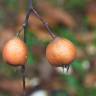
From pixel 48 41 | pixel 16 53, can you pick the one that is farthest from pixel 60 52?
pixel 48 41

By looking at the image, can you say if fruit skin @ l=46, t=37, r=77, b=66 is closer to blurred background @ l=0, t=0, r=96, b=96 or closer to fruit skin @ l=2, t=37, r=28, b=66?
fruit skin @ l=2, t=37, r=28, b=66

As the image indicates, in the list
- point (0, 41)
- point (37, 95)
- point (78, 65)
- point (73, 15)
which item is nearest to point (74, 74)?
point (78, 65)

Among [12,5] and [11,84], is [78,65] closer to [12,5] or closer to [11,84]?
[11,84]

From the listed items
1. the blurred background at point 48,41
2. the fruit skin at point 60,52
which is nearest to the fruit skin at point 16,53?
the fruit skin at point 60,52

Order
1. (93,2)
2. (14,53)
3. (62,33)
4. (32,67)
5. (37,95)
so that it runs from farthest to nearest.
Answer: (93,2)
(62,33)
(32,67)
(37,95)
(14,53)

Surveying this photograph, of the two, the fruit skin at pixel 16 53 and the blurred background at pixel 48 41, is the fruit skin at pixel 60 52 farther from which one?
the blurred background at pixel 48 41

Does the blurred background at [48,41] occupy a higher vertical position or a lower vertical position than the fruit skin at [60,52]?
lower

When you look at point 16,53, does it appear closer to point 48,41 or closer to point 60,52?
point 60,52
